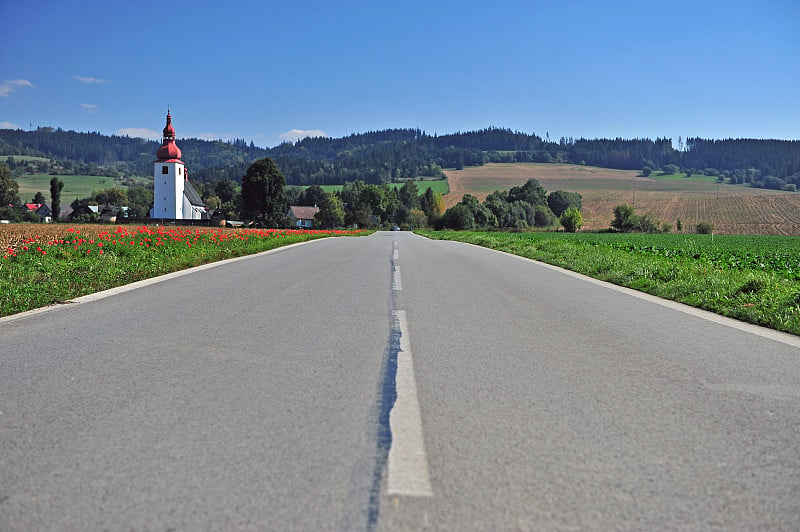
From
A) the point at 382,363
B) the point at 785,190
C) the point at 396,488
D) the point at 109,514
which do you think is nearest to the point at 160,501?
the point at 109,514

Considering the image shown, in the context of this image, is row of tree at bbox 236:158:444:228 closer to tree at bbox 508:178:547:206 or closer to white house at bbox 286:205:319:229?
white house at bbox 286:205:319:229

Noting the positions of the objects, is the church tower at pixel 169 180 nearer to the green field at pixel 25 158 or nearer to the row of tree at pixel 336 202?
the row of tree at pixel 336 202

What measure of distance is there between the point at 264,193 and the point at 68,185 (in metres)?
102

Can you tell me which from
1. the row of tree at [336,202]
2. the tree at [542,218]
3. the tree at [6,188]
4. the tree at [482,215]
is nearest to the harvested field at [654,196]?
the tree at [542,218]

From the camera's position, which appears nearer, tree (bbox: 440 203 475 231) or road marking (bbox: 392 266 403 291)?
road marking (bbox: 392 266 403 291)

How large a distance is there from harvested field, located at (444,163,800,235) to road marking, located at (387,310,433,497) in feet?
228

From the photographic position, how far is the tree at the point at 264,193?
78250 mm

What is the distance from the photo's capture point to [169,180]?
98250 mm

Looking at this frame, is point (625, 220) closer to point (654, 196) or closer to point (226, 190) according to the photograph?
point (654, 196)

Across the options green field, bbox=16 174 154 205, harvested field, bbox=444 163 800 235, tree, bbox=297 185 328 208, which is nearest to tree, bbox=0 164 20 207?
green field, bbox=16 174 154 205

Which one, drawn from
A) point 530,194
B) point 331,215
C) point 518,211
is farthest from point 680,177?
point 331,215

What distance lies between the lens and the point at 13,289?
324 inches

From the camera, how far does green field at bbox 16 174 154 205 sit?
452 ft

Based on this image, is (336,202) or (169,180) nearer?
(169,180)
